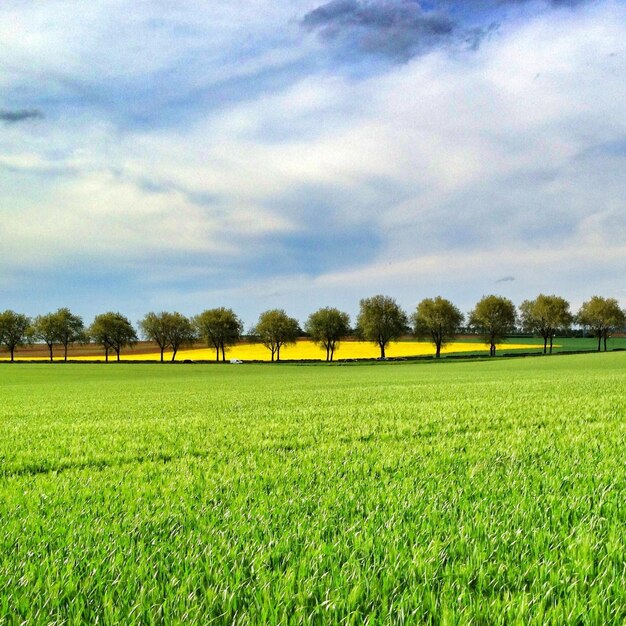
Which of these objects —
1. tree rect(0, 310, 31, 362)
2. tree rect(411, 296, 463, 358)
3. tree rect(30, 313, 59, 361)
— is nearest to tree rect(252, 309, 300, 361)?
tree rect(411, 296, 463, 358)

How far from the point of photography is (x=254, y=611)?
2.34 m

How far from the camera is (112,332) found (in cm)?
12269

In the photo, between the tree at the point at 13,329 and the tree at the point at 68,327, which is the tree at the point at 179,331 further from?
the tree at the point at 13,329

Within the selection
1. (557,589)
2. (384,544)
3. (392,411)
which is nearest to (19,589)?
(384,544)

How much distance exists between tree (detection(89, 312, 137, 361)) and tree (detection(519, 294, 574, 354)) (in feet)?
337

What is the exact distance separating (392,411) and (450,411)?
1.32m

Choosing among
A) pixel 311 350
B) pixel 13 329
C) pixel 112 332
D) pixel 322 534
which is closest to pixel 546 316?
pixel 311 350

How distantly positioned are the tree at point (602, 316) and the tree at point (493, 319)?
22.0m

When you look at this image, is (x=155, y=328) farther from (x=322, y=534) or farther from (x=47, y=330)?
(x=322, y=534)

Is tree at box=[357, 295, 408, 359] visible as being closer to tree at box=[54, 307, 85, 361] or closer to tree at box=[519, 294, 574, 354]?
tree at box=[519, 294, 574, 354]

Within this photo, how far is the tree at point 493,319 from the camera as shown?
363 feet

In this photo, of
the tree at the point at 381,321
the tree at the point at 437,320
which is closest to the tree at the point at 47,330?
the tree at the point at 381,321

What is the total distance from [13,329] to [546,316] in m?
140

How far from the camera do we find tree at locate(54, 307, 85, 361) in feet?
416
